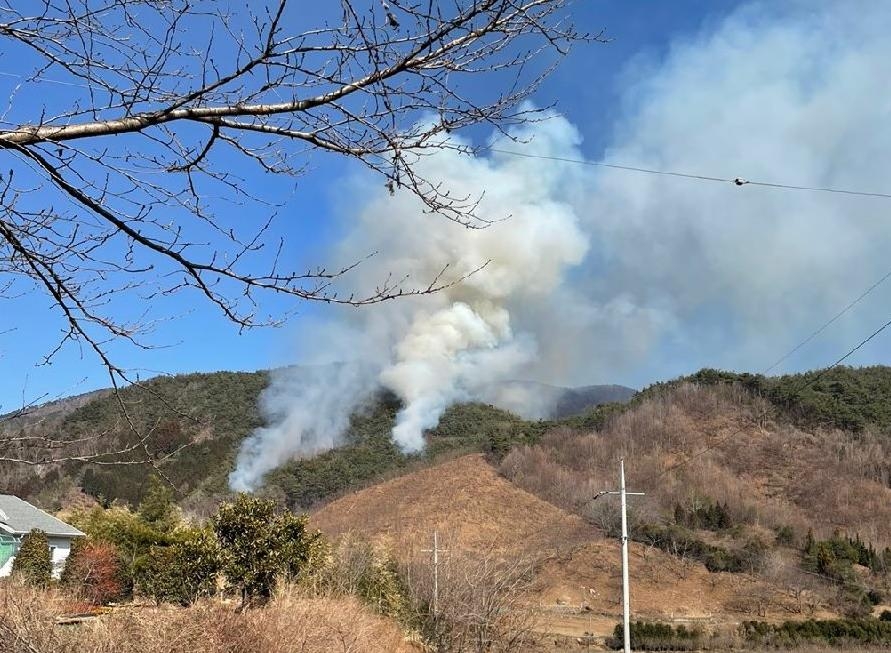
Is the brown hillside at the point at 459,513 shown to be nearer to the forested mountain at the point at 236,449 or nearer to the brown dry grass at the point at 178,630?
the forested mountain at the point at 236,449

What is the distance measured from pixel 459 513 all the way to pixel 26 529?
2380cm

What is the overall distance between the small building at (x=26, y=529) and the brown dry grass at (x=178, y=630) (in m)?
20.4

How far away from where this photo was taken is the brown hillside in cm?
4131

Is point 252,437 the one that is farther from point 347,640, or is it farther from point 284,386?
point 347,640

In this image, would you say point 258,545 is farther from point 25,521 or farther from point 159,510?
point 25,521

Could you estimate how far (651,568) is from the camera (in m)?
37.2

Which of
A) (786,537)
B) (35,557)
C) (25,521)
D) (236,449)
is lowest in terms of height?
(786,537)

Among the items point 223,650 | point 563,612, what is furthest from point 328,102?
point 563,612

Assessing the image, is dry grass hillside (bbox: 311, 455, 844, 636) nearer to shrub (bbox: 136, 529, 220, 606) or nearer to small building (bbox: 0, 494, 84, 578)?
shrub (bbox: 136, 529, 220, 606)

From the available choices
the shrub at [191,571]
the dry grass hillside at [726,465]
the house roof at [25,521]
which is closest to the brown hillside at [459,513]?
the dry grass hillside at [726,465]

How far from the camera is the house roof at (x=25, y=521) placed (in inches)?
1157

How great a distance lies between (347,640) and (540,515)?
39820 millimetres

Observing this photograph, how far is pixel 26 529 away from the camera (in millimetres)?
29844

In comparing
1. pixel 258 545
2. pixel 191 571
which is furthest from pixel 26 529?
pixel 258 545
